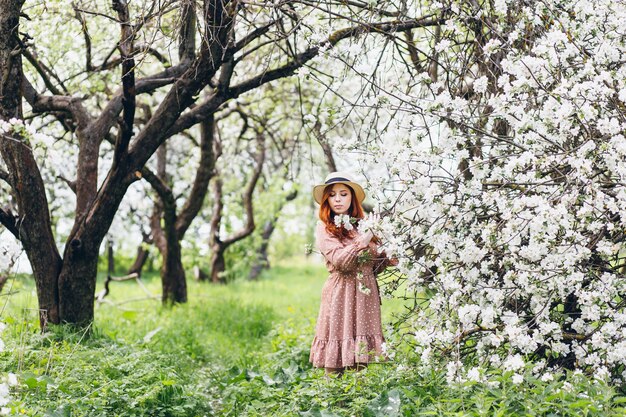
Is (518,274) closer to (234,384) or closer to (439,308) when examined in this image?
(439,308)

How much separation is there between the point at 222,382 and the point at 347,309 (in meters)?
1.90

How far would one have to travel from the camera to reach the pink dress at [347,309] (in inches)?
217

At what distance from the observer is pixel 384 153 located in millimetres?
4711

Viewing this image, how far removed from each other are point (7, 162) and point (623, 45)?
15.7ft

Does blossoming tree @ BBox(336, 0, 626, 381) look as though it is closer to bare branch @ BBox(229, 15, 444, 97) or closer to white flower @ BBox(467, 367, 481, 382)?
white flower @ BBox(467, 367, 481, 382)

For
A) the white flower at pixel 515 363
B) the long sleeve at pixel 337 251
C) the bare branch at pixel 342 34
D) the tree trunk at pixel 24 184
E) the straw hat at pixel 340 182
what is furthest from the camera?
the tree trunk at pixel 24 184

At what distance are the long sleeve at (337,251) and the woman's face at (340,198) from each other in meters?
0.18

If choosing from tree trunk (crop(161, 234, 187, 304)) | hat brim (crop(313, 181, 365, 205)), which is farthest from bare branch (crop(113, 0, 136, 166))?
tree trunk (crop(161, 234, 187, 304))

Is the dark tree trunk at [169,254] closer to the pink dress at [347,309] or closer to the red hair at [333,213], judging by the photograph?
the red hair at [333,213]

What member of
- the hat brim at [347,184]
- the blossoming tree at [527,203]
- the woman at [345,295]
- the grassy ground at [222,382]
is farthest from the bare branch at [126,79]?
the blossoming tree at [527,203]

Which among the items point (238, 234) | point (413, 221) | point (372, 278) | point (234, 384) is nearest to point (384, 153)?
point (413, 221)

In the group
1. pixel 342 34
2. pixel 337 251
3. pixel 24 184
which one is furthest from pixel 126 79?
pixel 337 251

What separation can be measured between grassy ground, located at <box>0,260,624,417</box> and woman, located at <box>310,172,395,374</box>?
11.4 inches

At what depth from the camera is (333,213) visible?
595cm
